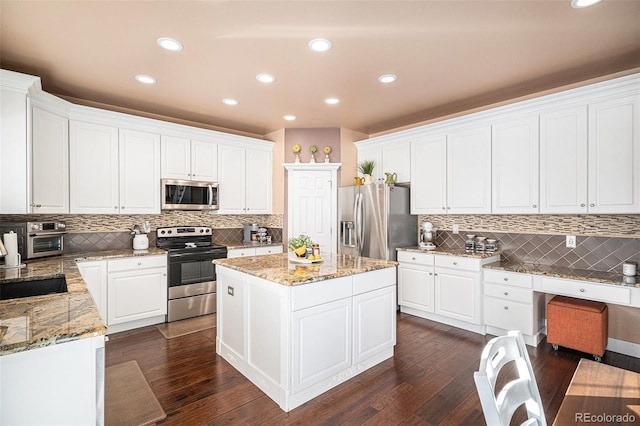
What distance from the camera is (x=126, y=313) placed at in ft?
12.1

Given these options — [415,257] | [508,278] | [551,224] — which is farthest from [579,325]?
[415,257]

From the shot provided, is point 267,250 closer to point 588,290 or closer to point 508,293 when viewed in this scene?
point 508,293

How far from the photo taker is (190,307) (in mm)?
4141

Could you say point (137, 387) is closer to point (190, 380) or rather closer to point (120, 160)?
point (190, 380)

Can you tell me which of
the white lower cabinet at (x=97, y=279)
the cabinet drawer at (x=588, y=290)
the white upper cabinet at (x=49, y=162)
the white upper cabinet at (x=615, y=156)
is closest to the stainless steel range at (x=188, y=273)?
the white lower cabinet at (x=97, y=279)

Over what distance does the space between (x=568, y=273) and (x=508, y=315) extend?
713 millimetres

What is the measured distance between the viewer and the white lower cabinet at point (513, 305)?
3291 mm

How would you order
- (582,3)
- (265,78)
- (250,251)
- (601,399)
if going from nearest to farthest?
1. (601,399)
2. (582,3)
3. (265,78)
4. (250,251)

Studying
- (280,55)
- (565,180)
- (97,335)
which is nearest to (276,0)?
(280,55)

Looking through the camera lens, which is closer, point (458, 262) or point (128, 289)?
point (128, 289)

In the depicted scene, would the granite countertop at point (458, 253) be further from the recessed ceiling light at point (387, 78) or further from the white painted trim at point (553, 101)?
the recessed ceiling light at point (387, 78)

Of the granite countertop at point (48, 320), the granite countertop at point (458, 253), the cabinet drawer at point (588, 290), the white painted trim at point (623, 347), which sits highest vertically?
the granite countertop at point (48, 320)

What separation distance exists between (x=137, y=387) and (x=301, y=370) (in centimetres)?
136

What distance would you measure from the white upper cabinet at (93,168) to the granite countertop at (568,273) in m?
4.51
